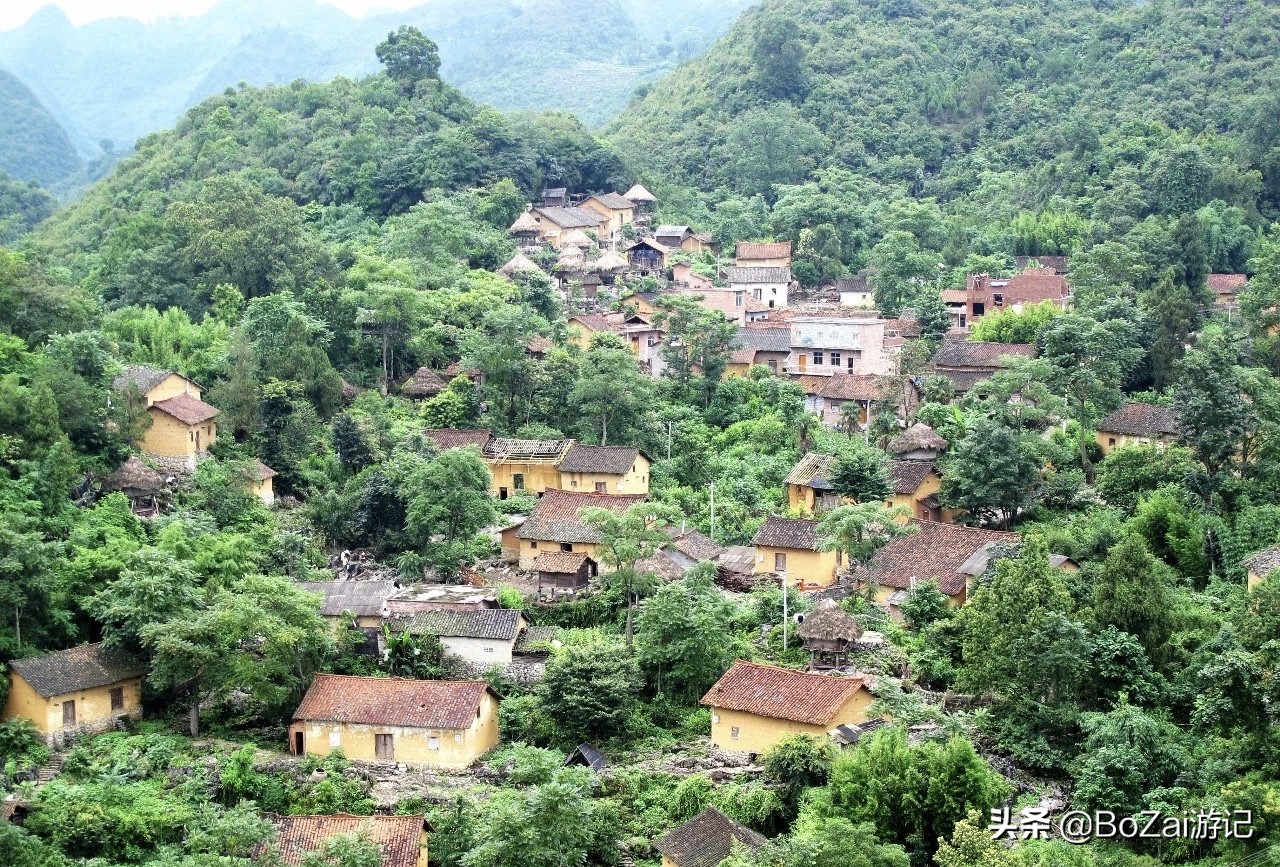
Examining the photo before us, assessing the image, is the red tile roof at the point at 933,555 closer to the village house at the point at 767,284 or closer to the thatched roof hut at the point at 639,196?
the village house at the point at 767,284

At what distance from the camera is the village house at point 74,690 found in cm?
2577

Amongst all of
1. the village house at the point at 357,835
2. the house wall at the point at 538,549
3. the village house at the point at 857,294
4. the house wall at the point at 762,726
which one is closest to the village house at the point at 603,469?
the house wall at the point at 538,549

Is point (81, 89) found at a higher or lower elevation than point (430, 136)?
higher

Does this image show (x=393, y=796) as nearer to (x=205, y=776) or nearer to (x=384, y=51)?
(x=205, y=776)

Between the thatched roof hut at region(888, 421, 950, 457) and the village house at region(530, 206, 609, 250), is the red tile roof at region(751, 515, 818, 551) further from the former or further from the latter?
the village house at region(530, 206, 609, 250)

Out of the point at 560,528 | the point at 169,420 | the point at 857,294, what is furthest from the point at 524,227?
the point at 560,528

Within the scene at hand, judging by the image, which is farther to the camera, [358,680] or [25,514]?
[25,514]

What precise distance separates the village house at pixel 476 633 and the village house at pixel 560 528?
4.18m

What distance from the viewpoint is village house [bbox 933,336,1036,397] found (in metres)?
41.9

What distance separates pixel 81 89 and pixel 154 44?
12.3 m

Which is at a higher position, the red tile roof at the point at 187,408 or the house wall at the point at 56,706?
the red tile roof at the point at 187,408

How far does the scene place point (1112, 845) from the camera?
21.3 m

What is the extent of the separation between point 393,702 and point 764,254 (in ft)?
103

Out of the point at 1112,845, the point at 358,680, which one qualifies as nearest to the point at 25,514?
the point at 358,680
